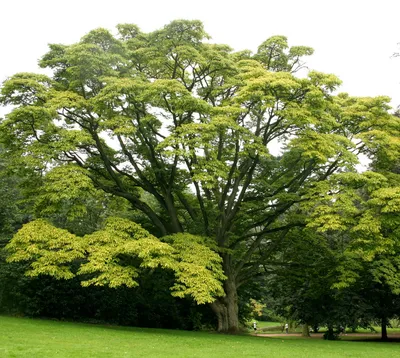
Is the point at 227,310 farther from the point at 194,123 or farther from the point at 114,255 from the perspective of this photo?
the point at 194,123

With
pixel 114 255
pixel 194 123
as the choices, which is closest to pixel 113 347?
pixel 114 255

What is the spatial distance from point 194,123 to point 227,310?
28.4ft

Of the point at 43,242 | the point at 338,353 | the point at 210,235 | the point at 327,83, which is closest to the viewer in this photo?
the point at 338,353

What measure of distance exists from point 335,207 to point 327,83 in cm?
460

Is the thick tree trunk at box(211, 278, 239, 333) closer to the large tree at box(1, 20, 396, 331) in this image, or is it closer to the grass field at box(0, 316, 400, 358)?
the large tree at box(1, 20, 396, 331)

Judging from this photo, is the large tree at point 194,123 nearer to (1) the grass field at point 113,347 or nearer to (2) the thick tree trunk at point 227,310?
(2) the thick tree trunk at point 227,310

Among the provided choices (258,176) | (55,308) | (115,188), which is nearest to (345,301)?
(258,176)

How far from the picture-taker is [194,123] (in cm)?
1569

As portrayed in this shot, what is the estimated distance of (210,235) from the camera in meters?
19.5

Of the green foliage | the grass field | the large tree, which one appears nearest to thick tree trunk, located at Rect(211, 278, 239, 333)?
the large tree

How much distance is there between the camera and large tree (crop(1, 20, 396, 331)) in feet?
52.1

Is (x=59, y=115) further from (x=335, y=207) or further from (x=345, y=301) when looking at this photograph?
(x=345, y=301)

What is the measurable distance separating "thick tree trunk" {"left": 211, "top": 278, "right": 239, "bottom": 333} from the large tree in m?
0.05

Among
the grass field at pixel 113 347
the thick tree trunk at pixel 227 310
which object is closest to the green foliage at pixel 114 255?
the grass field at pixel 113 347
